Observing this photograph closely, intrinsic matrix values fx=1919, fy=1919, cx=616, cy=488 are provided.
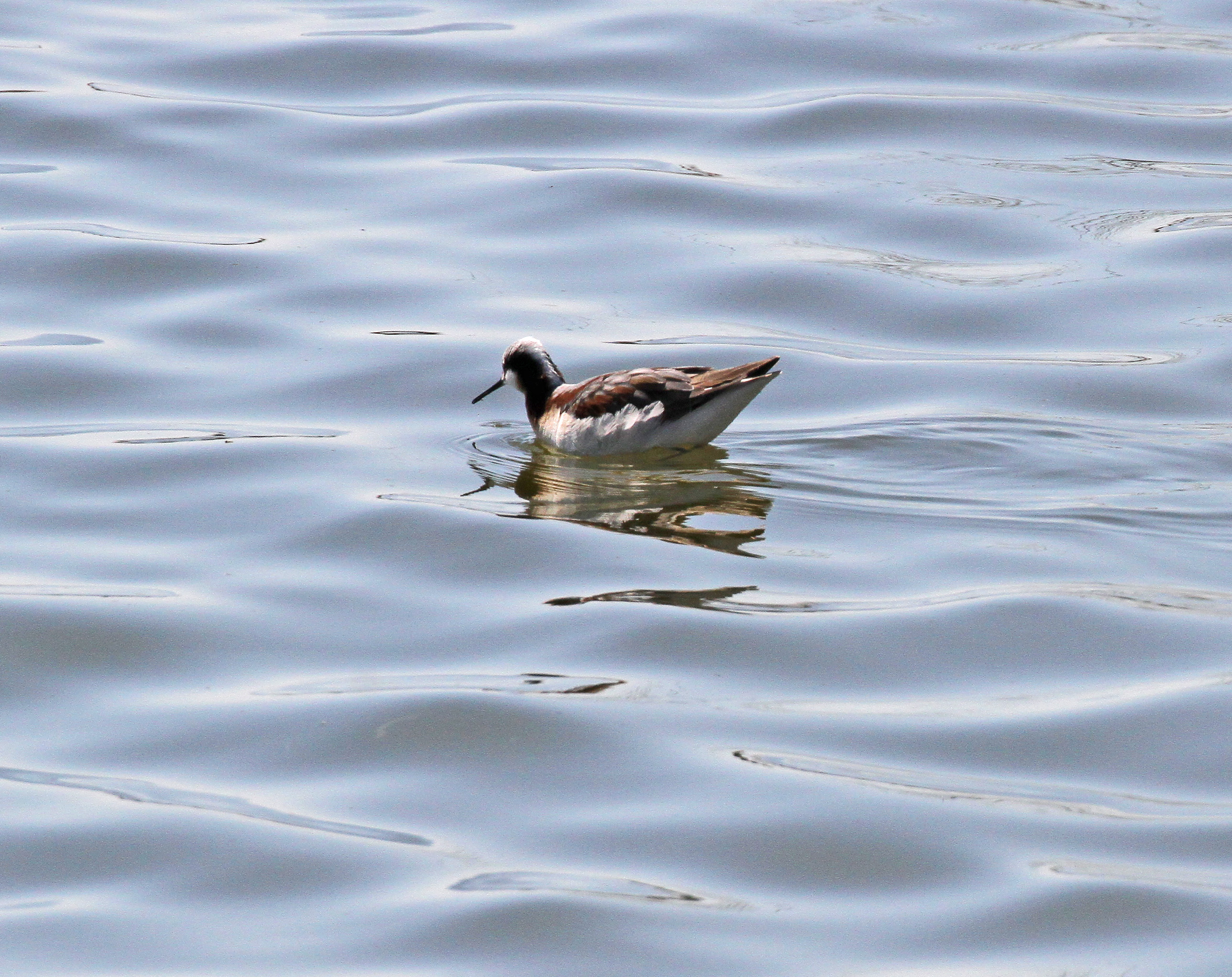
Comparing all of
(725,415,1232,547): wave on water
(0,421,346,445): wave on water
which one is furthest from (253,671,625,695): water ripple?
(0,421,346,445): wave on water

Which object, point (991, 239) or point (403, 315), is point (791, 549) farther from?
point (991, 239)

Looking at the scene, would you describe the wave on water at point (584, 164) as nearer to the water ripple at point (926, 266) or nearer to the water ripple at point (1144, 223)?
the water ripple at point (926, 266)

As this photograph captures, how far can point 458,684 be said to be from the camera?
269 inches

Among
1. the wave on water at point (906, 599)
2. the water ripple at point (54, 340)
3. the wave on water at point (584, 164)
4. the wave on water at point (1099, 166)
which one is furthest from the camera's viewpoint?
the wave on water at point (584, 164)

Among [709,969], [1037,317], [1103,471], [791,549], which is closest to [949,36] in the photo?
[1037,317]

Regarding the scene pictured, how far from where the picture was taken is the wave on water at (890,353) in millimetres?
10797

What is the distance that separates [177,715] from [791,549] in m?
2.85

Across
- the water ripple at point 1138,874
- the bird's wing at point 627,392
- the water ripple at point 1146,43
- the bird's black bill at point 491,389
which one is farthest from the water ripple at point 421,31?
the water ripple at point 1138,874

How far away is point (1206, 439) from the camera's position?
9570 millimetres

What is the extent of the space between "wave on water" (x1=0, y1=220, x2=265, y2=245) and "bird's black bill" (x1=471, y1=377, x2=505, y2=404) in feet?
9.82

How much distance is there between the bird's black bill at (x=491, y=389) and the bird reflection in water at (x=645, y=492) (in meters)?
0.46

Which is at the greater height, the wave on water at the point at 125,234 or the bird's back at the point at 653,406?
the wave on water at the point at 125,234

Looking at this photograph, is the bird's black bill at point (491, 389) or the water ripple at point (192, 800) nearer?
the water ripple at point (192, 800)

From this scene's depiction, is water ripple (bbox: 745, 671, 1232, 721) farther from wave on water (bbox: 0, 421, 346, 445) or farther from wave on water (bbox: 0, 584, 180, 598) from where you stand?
wave on water (bbox: 0, 421, 346, 445)
